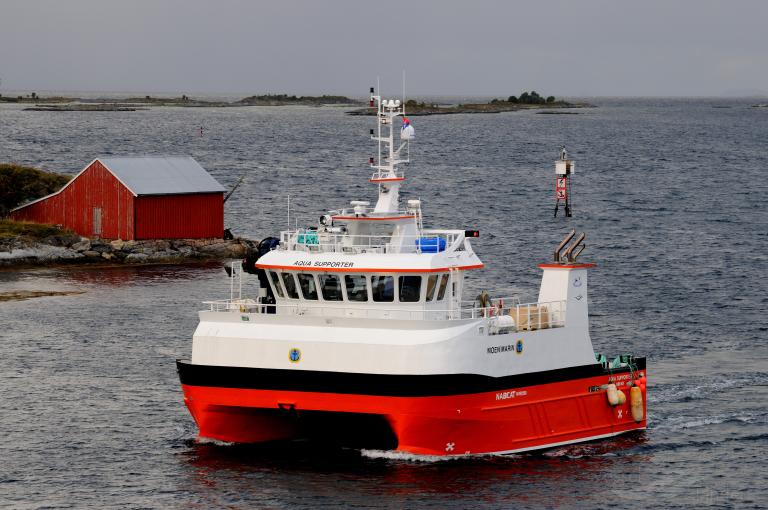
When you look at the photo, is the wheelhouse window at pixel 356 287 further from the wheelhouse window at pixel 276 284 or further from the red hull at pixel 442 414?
the red hull at pixel 442 414

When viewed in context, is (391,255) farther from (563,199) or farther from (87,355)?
(563,199)

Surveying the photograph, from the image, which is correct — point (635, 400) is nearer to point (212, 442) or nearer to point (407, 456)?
point (407, 456)

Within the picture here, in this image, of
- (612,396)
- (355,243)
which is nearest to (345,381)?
(355,243)

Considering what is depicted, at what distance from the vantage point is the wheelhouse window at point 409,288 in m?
31.0

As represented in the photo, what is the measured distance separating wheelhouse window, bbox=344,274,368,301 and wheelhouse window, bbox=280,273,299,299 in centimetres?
132

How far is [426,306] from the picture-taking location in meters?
31.2

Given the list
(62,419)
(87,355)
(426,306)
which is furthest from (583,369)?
(87,355)

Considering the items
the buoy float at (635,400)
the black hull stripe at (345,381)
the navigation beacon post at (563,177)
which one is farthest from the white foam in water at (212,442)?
the navigation beacon post at (563,177)

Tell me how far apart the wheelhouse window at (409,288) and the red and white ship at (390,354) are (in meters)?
0.02

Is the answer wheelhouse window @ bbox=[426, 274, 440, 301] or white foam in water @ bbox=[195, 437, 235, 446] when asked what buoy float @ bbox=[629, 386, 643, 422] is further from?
white foam in water @ bbox=[195, 437, 235, 446]

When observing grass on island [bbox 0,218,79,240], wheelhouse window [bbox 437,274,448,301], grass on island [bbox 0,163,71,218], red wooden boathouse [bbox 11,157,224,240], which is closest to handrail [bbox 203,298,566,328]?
wheelhouse window [bbox 437,274,448,301]

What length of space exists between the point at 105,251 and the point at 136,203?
2.57 meters

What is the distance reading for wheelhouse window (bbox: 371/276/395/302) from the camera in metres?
31.0

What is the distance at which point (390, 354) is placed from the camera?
1145 inches
